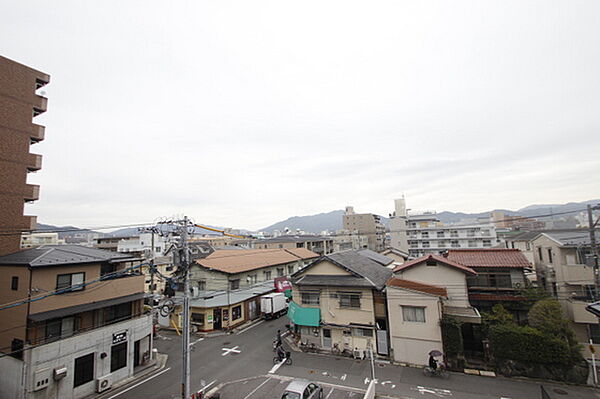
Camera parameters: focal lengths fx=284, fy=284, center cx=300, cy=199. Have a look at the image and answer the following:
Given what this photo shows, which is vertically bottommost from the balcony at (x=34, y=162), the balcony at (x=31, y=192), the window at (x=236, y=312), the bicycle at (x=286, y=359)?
the bicycle at (x=286, y=359)

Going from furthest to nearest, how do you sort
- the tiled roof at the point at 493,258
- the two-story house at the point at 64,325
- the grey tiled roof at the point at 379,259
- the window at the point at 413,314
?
the grey tiled roof at the point at 379,259
the tiled roof at the point at 493,258
the window at the point at 413,314
the two-story house at the point at 64,325

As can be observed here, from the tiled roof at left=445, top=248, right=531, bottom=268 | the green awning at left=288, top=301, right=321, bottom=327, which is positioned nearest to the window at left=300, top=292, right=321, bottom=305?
the green awning at left=288, top=301, right=321, bottom=327

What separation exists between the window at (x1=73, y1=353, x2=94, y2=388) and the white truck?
17.0m

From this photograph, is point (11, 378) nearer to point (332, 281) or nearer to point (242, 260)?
point (332, 281)

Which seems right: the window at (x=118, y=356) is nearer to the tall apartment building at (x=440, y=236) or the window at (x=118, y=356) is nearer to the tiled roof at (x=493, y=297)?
the tiled roof at (x=493, y=297)

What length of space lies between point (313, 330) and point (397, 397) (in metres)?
8.88

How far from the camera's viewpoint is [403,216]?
256ft

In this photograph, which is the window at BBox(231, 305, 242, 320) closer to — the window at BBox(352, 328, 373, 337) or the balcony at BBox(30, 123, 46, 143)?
the window at BBox(352, 328, 373, 337)

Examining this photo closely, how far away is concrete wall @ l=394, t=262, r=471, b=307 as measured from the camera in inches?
842

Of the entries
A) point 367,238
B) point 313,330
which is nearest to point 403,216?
point 367,238

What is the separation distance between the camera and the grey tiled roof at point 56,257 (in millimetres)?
16734

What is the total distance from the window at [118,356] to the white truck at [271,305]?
14.9 metres

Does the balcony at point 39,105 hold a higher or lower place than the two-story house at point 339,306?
higher

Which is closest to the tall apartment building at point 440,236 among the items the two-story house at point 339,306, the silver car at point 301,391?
the two-story house at point 339,306
